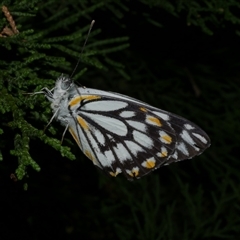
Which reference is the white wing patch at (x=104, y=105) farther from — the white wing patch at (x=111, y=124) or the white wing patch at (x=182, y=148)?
the white wing patch at (x=182, y=148)

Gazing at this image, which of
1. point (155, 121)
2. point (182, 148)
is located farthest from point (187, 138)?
point (155, 121)

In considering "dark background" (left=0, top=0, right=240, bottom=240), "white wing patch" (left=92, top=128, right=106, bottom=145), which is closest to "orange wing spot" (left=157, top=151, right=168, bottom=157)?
"white wing patch" (left=92, top=128, right=106, bottom=145)

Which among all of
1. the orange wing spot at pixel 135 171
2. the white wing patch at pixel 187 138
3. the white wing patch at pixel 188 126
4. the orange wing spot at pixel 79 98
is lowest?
the orange wing spot at pixel 135 171

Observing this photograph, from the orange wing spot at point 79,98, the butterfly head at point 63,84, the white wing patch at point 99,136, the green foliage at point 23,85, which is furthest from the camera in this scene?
the white wing patch at point 99,136

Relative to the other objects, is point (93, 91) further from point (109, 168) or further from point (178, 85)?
point (178, 85)

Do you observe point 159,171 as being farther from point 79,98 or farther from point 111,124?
point 79,98

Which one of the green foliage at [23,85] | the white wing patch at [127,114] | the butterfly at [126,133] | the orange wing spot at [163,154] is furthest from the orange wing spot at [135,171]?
the green foliage at [23,85]

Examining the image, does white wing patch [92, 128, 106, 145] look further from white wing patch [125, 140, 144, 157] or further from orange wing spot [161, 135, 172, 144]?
orange wing spot [161, 135, 172, 144]

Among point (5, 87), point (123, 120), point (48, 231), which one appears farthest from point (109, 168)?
point (48, 231)
